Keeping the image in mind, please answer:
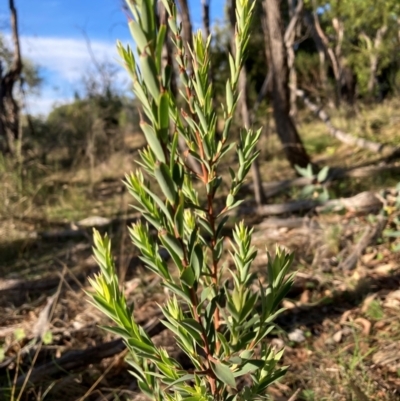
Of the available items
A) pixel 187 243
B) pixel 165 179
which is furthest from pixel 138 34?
pixel 187 243

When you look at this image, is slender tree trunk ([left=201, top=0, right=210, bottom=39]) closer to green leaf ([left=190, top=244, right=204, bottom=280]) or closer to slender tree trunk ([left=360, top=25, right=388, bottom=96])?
green leaf ([left=190, top=244, right=204, bottom=280])

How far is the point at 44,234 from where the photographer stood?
5062 mm

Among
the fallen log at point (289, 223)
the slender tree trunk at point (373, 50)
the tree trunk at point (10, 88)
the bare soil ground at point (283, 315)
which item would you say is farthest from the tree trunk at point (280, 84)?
the slender tree trunk at point (373, 50)

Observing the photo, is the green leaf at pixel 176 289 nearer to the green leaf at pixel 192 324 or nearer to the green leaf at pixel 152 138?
the green leaf at pixel 192 324

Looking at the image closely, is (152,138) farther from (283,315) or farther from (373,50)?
(373,50)

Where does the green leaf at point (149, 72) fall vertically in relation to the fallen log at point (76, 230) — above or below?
above

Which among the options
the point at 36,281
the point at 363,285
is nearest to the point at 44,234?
the point at 36,281

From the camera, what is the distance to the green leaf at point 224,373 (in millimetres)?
569

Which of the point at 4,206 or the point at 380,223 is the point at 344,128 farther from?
the point at 4,206

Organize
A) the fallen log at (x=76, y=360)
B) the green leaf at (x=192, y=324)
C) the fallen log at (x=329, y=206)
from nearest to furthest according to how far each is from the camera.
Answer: the green leaf at (x=192, y=324)
the fallen log at (x=76, y=360)
the fallen log at (x=329, y=206)

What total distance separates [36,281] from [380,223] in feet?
9.08

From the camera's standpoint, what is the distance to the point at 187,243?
1.99 feet

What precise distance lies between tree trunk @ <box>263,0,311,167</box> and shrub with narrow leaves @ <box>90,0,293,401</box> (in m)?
5.17

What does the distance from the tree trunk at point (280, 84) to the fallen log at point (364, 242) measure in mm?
2849
